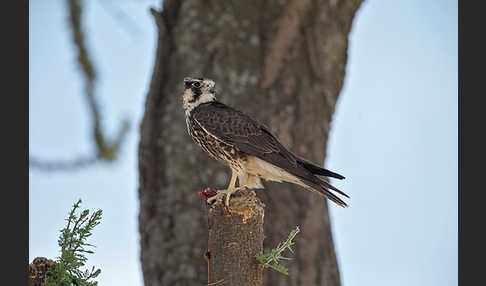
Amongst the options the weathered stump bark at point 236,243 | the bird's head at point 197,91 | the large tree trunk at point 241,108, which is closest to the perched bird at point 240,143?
the bird's head at point 197,91

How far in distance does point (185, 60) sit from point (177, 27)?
42 cm

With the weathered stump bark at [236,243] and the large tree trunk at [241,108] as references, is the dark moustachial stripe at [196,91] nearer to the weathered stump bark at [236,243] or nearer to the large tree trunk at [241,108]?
the weathered stump bark at [236,243]

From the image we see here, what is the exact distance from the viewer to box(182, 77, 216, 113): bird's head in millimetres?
4148

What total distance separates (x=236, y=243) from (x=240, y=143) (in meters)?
0.99

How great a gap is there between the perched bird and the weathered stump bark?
63 centimetres

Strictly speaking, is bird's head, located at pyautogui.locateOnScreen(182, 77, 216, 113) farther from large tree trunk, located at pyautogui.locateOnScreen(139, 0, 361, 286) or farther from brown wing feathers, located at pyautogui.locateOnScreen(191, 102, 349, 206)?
large tree trunk, located at pyautogui.locateOnScreen(139, 0, 361, 286)

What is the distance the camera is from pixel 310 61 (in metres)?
7.02

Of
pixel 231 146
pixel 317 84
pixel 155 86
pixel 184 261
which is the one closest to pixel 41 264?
pixel 231 146

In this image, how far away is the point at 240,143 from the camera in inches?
156

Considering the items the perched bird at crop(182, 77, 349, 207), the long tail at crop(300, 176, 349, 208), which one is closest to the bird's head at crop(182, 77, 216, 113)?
the perched bird at crop(182, 77, 349, 207)

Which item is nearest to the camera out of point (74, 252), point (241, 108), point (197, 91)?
point (74, 252)

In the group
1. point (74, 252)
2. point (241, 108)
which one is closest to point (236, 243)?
point (74, 252)

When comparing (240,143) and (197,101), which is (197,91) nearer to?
(197,101)

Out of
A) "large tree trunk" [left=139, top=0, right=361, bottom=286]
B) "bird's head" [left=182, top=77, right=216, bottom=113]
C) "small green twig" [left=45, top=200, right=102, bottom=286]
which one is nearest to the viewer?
"small green twig" [left=45, top=200, right=102, bottom=286]
